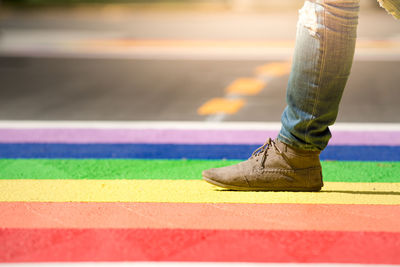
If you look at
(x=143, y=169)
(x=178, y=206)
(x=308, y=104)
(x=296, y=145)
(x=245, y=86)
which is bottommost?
(x=245, y=86)

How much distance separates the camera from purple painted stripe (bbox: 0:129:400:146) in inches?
143

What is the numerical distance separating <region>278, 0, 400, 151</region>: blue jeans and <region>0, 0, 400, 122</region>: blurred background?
1842 mm

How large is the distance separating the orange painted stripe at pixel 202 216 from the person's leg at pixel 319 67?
1.04 ft

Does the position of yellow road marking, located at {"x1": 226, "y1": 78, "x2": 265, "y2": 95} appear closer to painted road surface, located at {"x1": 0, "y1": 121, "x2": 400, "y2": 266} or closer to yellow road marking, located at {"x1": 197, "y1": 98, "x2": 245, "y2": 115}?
yellow road marking, located at {"x1": 197, "y1": 98, "x2": 245, "y2": 115}

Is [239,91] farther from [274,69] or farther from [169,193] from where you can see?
[169,193]

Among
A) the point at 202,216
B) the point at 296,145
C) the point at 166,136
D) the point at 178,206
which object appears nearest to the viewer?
the point at 202,216

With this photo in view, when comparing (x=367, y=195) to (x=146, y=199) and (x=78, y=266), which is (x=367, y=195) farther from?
(x=78, y=266)

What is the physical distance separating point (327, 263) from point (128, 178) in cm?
121

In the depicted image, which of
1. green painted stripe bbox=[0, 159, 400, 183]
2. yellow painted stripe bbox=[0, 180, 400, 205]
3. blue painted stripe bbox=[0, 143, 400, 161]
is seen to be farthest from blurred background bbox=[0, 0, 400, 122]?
yellow painted stripe bbox=[0, 180, 400, 205]

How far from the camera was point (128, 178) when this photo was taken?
2.79 metres

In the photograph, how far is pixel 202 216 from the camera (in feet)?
7.29

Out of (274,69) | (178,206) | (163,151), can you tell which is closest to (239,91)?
(274,69)

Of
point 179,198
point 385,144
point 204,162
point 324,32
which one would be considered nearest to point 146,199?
point 179,198

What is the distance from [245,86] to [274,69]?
1228mm
